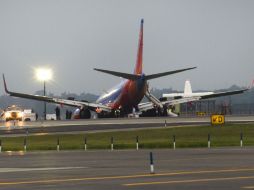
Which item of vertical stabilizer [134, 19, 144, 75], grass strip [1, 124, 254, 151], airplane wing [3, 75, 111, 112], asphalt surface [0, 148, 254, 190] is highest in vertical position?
vertical stabilizer [134, 19, 144, 75]

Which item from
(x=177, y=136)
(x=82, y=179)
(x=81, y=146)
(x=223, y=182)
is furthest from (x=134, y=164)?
(x=177, y=136)

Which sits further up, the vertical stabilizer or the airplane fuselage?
the vertical stabilizer

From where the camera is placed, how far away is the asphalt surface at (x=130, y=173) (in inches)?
1137

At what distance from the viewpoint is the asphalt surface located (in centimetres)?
2889

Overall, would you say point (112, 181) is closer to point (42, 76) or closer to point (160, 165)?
point (160, 165)

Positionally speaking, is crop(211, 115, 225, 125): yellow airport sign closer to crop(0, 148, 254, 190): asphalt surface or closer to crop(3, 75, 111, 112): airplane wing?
crop(3, 75, 111, 112): airplane wing

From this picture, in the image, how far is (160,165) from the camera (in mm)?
40156

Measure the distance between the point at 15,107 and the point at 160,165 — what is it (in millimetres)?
120295

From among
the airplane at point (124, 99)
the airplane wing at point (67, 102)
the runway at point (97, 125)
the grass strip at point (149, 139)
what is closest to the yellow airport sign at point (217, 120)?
the grass strip at point (149, 139)

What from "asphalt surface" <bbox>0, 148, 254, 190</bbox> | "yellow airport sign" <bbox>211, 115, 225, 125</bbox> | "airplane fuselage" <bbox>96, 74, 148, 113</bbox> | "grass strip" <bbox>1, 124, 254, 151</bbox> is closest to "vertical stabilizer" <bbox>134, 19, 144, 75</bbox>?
"airplane fuselage" <bbox>96, 74, 148, 113</bbox>

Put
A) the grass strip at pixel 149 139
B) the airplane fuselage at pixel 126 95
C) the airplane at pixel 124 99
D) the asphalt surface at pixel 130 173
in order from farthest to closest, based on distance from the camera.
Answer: the airplane at pixel 124 99
the airplane fuselage at pixel 126 95
the grass strip at pixel 149 139
the asphalt surface at pixel 130 173

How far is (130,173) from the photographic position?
34.9 metres

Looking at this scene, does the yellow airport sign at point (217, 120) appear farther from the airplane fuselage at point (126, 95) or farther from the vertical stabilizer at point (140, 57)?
the vertical stabilizer at point (140, 57)

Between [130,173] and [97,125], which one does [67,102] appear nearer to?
[97,125]
